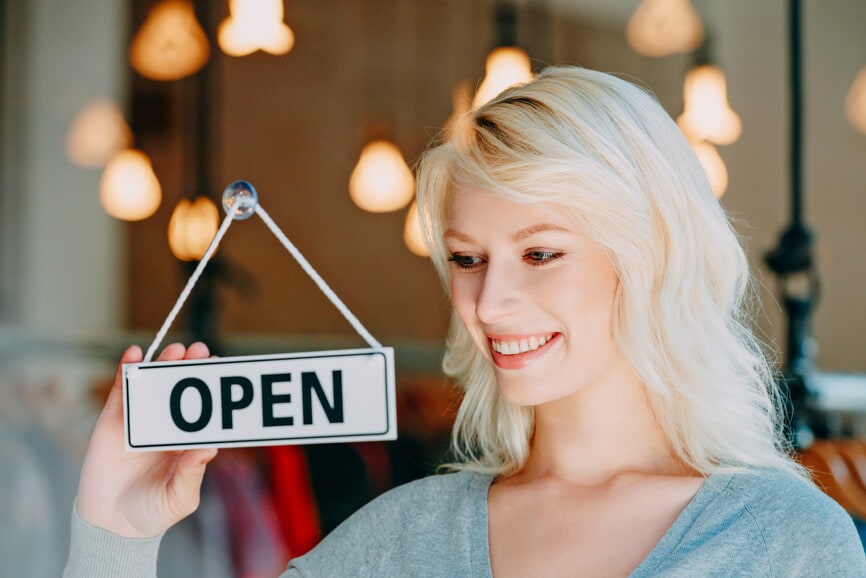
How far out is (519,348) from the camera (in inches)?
52.2

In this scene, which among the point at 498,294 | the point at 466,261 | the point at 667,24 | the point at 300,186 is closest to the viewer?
the point at 498,294

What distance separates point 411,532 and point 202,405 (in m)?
0.42

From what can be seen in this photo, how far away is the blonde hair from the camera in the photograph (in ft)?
4.40

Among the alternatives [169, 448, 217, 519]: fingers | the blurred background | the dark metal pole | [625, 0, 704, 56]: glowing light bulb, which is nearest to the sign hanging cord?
[169, 448, 217, 519]: fingers

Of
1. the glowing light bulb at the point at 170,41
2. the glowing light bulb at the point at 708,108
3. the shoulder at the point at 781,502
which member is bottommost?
the shoulder at the point at 781,502

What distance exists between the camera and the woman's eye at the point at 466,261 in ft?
4.62

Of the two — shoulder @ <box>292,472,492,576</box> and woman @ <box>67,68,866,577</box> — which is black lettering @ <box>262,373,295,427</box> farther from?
shoulder @ <box>292,472,492,576</box>

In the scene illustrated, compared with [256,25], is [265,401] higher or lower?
lower

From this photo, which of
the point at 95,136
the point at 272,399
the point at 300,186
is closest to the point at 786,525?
the point at 272,399

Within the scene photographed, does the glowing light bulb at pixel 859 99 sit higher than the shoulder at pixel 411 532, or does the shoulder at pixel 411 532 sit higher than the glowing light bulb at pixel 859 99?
the glowing light bulb at pixel 859 99

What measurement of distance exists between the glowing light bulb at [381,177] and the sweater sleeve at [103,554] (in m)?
2.76

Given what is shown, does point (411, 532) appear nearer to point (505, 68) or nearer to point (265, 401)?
point (265, 401)

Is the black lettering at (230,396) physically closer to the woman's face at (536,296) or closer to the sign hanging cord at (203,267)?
the sign hanging cord at (203,267)

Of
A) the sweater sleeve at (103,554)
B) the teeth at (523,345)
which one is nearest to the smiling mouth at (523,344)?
the teeth at (523,345)
